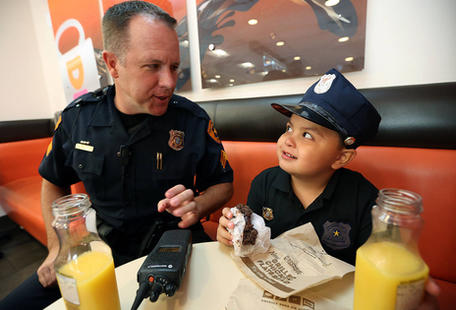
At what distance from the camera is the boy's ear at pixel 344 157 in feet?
2.60

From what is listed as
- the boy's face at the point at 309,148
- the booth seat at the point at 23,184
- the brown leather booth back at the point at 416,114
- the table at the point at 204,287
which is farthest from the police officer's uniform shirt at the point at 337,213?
the booth seat at the point at 23,184

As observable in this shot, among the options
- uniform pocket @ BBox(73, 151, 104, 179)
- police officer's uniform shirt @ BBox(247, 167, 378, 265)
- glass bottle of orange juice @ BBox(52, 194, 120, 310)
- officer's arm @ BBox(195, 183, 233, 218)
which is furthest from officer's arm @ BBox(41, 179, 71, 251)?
police officer's uniform shirt @ BBox(247, 167, 378, 265)

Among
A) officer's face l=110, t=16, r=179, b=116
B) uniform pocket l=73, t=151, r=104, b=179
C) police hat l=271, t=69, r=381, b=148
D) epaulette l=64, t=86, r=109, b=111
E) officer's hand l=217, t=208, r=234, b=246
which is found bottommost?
officer's hand l=217, t=208, r=234, b=246

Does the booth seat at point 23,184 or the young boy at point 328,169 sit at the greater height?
the young boy at point 328,169

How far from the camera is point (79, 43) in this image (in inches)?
95.8

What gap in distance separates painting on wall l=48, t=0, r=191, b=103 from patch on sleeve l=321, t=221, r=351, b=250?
248cm

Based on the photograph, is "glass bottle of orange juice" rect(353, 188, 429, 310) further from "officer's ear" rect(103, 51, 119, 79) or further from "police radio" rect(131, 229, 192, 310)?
"officer's ear" rect(103, 51, 119, 79)

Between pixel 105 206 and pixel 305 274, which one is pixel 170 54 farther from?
pixel 305 274

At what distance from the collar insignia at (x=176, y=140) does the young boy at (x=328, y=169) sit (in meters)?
0.49

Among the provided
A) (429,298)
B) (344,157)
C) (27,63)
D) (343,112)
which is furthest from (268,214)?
(27,63)

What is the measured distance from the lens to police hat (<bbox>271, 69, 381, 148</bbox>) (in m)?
0.72

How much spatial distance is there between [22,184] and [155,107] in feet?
7.66

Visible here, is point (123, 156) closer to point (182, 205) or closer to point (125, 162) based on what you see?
point (125, 162)

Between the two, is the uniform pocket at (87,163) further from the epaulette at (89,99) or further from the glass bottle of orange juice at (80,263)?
the glass bottle of orange juice at (80,263)
